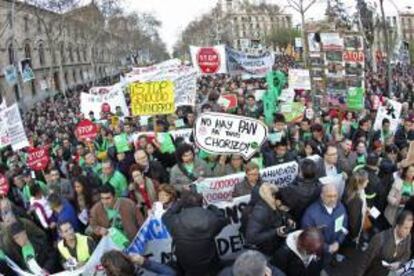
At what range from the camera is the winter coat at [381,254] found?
5.04 m

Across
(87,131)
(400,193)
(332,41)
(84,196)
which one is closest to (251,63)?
(332,41)

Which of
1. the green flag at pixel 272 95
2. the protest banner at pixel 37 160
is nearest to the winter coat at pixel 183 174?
the protest banner at pixel 37 160

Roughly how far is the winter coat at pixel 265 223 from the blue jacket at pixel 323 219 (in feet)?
0.93

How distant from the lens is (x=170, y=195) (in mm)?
5777

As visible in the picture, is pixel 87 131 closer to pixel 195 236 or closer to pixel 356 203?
pixel 356 203

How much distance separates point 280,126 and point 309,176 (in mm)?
3650

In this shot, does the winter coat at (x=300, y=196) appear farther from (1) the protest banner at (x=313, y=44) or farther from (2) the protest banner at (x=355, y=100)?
(1) the protest banner at (x=313, y=44)

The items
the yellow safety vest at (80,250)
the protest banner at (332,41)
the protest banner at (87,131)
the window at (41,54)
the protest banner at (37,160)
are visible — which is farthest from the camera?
the window at (41,54)

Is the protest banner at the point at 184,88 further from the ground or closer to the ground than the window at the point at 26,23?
closer to the ground

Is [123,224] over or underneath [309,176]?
underneath

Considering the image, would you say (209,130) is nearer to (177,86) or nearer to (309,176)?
(309,176)

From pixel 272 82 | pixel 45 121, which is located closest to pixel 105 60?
pixel 45 121

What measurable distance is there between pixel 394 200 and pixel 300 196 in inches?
54.9

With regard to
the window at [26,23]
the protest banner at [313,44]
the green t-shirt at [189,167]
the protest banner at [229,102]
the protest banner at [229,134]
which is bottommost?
the protest banner at [229,102]
